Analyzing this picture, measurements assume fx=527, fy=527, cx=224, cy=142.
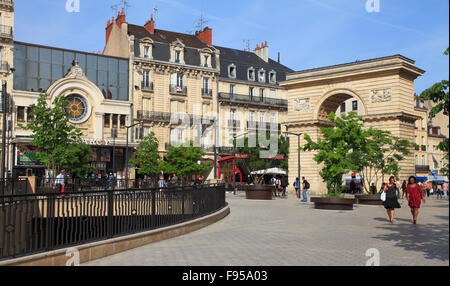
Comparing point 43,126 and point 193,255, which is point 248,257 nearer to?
point 193,255

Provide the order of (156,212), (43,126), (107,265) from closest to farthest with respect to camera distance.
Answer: (107,265), (156,212), (43,126)

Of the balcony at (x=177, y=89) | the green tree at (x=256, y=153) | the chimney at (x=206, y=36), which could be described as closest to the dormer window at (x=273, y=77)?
the green tree at (x=256, y=153)

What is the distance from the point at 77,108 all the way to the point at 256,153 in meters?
18.0

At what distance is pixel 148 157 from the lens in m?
48.3

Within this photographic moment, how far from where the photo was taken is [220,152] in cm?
5766

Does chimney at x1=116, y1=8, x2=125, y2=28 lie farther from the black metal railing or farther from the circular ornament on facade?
the circular ornament on facade

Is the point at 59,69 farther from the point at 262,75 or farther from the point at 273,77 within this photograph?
the point at 273,77

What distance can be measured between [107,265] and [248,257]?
237 centimetres

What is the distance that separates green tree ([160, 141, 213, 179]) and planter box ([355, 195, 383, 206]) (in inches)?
845

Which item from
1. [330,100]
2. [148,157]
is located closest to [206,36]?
[148,157]

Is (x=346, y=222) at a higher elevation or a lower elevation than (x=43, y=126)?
lower

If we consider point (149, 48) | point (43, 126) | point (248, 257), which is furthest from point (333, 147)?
point (149, 48)

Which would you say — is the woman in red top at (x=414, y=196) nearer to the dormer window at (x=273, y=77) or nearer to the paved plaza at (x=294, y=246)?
the paved plaza at (x=294, y=246)

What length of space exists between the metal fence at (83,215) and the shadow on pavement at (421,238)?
5.06 meters
